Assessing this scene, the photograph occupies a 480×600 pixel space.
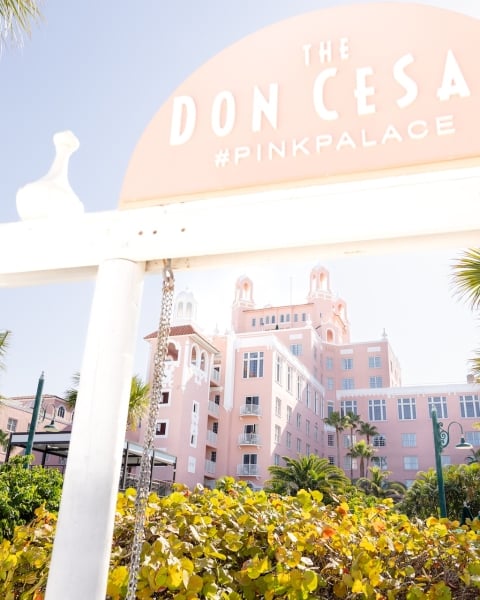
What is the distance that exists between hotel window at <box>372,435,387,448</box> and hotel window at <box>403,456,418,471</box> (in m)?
2.09

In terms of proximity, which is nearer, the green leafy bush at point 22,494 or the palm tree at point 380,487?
the green leafy bush at point 22,494

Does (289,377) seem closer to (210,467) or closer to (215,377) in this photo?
(215,377)

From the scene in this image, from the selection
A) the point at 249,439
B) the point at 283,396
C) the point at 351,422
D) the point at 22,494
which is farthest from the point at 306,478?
the point at 351,422

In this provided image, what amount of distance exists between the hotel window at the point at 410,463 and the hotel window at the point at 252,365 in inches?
640

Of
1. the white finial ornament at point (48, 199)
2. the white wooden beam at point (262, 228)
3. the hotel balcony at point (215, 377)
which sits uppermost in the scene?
the hotel balcony at point (215, 377)

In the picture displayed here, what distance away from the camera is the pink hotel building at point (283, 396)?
107 feet

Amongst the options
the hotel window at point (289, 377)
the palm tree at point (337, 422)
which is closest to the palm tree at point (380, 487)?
the palm tree at point (337, 422)

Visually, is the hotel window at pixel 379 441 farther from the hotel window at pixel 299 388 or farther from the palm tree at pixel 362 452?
the hotel window at pixel 299 388

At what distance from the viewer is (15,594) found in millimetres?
2678

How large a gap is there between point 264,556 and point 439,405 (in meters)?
46.4

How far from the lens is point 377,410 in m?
48.0

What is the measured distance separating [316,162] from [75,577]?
1660 millimetres

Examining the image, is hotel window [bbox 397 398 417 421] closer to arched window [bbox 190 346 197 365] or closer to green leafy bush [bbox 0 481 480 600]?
arched window [bbox 190 346 197 365]

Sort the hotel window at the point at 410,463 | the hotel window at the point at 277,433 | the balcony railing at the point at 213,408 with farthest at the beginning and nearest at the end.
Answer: the hotel window at the point at 410,463 → the hotel window at the point at 277,433 → the balcony railing at the point at 213,408
